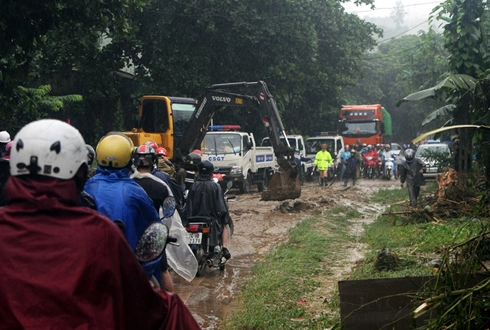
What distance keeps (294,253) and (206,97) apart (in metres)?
8.41

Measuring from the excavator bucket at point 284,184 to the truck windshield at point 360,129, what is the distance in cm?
1940

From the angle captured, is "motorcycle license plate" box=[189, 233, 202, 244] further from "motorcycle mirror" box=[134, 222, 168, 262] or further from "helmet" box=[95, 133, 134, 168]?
"motorcycle mirror" box=[134, 222, 168, 262]

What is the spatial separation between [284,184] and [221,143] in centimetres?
474

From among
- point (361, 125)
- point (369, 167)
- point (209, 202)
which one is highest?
point (361, 125)

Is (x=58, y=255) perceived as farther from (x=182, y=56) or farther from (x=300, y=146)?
(x=300, y=146)

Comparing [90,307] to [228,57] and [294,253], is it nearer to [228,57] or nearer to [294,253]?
[294,253]

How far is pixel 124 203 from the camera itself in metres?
4.30

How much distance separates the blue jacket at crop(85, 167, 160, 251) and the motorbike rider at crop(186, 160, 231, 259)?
16.4 ft

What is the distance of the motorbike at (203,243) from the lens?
30.5 feet

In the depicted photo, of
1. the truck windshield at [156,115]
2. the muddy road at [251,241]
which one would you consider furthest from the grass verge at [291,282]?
the truck windshield at [156,115]

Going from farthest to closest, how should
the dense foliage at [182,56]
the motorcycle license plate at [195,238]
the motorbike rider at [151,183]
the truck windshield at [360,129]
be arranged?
1. the truck windshield at [360,129]
2. the dense foliage at [182,56]
3. the motorcycle license plate at [195,238]
4. the motorbike rider at [151,183]

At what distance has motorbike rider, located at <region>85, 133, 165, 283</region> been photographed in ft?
14.1

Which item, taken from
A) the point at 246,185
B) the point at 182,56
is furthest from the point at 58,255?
the point at 182,56

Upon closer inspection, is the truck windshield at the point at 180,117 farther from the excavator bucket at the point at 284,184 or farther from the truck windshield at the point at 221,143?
the excavator bucket at the point at 284,184
